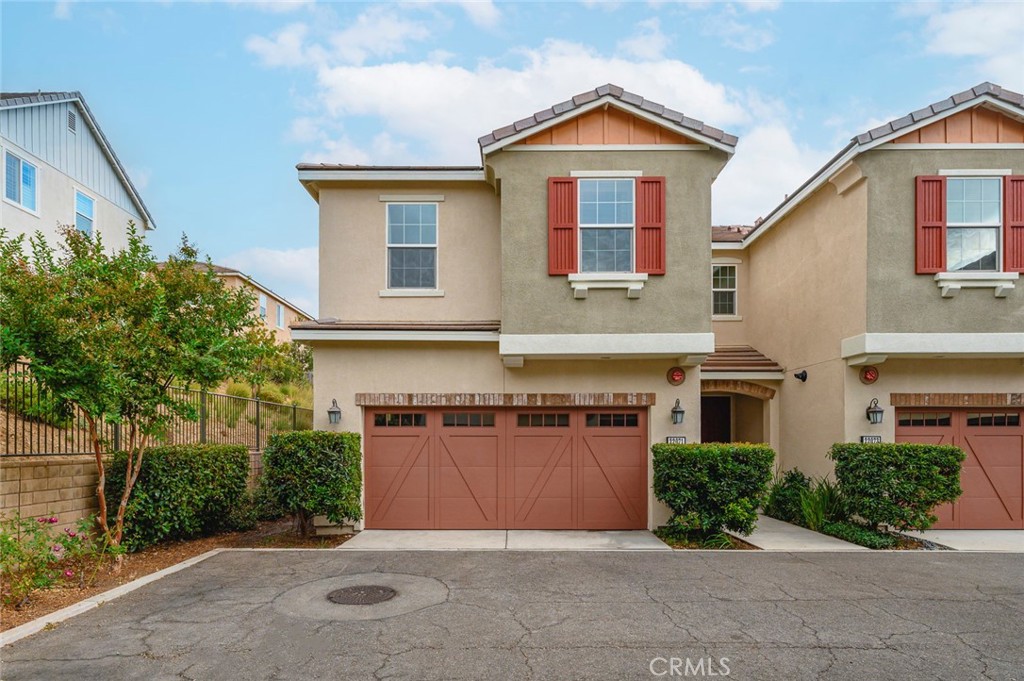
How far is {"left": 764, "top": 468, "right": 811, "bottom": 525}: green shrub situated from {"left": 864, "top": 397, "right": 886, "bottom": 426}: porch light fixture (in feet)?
5.72

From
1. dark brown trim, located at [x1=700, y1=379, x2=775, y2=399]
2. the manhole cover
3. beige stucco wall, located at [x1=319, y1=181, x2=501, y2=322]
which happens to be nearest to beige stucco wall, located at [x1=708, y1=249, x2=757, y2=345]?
dark brown trim, located at [x1=700, y1=379, x2=775, y2=399]

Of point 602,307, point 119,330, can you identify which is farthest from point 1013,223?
point 119,330

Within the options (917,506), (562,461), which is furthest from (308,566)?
(917,506)

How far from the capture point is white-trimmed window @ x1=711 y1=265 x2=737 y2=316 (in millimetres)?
15289

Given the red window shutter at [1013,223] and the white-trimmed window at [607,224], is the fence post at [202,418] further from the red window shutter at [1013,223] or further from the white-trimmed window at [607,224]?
the red window shutter at [1013,223]

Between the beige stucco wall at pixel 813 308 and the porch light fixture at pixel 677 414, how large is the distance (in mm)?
2943

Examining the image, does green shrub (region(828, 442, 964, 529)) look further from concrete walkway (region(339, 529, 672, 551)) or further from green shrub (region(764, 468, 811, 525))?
concrete walkway (region(339, 529, 672, 551))

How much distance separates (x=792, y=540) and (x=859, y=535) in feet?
3.31

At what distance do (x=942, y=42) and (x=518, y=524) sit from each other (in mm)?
12508

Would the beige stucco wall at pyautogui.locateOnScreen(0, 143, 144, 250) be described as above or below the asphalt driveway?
above

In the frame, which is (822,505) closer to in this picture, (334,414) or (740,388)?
(740,388)

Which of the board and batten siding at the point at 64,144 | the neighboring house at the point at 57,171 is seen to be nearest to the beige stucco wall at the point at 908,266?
the neighboring house at the point at 57,171

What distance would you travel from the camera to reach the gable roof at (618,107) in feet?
33.3

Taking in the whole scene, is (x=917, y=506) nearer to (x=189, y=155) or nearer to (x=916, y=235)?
(x=916, y=235)
